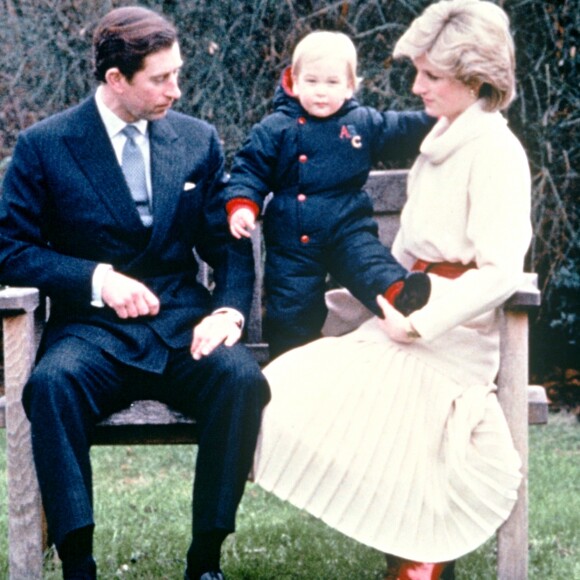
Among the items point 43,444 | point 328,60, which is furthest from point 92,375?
point 328,60

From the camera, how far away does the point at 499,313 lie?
4.43 m

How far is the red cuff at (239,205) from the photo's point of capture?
4582mm

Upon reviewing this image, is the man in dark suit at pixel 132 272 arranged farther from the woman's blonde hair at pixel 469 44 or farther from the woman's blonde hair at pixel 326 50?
the woman's blonde hair at pixel 469 44

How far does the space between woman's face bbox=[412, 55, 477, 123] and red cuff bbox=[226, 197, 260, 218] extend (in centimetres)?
63

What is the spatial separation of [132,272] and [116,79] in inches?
23.6

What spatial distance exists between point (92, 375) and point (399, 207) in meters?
1.46

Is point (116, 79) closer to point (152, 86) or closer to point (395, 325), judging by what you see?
point (152, 86)

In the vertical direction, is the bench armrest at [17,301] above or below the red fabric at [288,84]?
below

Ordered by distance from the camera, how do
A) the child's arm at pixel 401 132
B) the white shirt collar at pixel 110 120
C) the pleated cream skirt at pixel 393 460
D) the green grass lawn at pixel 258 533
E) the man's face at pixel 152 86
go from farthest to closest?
1. the green grass lawn at pixel 258 533
2. the child's arm at pixel 401 132
3. the white shirt collar at pixel 110 120
4. the man's face at pixel 152 86
5. the pleated cream skirt at pixel 393 460

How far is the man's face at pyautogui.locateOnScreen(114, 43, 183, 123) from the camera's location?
4.42 meters

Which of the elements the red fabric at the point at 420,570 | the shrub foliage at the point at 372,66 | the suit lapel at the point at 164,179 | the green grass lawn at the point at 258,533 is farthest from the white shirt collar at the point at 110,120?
the shrub foliage at the point at 372,66

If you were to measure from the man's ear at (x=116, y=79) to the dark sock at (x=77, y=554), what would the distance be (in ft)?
4.41

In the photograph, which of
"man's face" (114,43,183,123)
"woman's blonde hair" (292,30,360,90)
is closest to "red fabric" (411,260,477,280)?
"woman's blonde hair" (292,30,360,90)

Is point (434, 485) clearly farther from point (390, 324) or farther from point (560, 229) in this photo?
point (560, 229)
